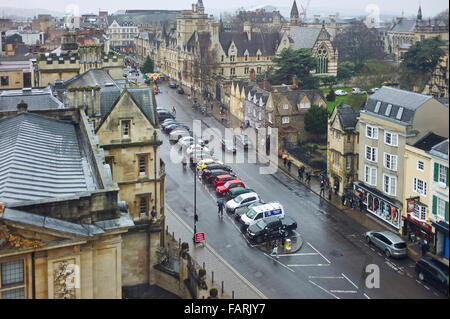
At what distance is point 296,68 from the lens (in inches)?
3420

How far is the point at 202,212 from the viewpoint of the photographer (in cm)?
4531

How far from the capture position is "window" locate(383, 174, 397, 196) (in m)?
40.8

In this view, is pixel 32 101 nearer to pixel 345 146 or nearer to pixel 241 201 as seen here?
pixel 241 201

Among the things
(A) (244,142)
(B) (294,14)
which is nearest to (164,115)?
(A) (244,142)

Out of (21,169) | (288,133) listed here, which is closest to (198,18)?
(288,133)

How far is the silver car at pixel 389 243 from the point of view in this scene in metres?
36.1

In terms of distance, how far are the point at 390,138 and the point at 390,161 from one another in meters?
1.72

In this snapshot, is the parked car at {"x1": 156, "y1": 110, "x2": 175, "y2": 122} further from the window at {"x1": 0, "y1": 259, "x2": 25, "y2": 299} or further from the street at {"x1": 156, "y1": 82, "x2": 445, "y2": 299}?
Result: the window at {"x1": 0, "y1": 259, "x2": 25, "y2": 299}

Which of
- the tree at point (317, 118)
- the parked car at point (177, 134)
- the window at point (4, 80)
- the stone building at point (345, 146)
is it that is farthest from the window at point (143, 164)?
the window at point (4, 80)

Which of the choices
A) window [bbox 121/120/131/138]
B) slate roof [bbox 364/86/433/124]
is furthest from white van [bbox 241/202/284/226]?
window [bbox 121/120/131/138]

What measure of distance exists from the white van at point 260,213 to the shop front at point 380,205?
7.29 metres

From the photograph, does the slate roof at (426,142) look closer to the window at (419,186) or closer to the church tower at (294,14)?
the window at (419,186)

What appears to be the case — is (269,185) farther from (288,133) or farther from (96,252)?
(96,252)

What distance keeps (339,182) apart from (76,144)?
28509 millimetres
